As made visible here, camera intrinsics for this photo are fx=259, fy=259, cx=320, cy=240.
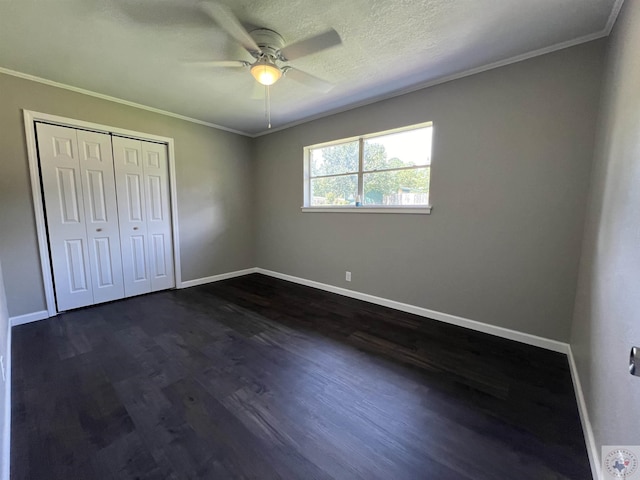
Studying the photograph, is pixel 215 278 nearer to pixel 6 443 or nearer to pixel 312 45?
pixel 6 443

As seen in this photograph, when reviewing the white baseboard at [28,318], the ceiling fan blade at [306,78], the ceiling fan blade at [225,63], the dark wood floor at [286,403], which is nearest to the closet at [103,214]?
the white baseboard at [28,318]

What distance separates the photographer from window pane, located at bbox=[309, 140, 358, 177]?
3.56m

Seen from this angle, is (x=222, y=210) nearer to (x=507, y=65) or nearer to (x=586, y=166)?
(x=507, y=65)

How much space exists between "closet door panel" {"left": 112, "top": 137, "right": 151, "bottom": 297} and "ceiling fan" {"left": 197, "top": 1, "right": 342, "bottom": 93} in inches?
88.7

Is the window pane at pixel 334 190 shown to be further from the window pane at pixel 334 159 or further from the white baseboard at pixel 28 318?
the white baseboard at pixel 28 318

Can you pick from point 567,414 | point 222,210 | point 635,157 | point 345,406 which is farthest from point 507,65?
point 222,210

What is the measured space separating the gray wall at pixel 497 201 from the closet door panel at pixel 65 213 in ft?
10.8

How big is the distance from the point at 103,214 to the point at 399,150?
377cm

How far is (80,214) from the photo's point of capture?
10.2 feet

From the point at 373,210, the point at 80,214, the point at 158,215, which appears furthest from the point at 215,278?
the point at 373,210

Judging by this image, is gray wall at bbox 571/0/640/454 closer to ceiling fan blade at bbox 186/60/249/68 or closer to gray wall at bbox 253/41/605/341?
gray wall at bbox 253/41/605/341

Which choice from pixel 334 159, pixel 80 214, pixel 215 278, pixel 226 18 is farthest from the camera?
pixel 215 278

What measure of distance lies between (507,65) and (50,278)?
17.0ft

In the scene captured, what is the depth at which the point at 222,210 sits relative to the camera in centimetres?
450
